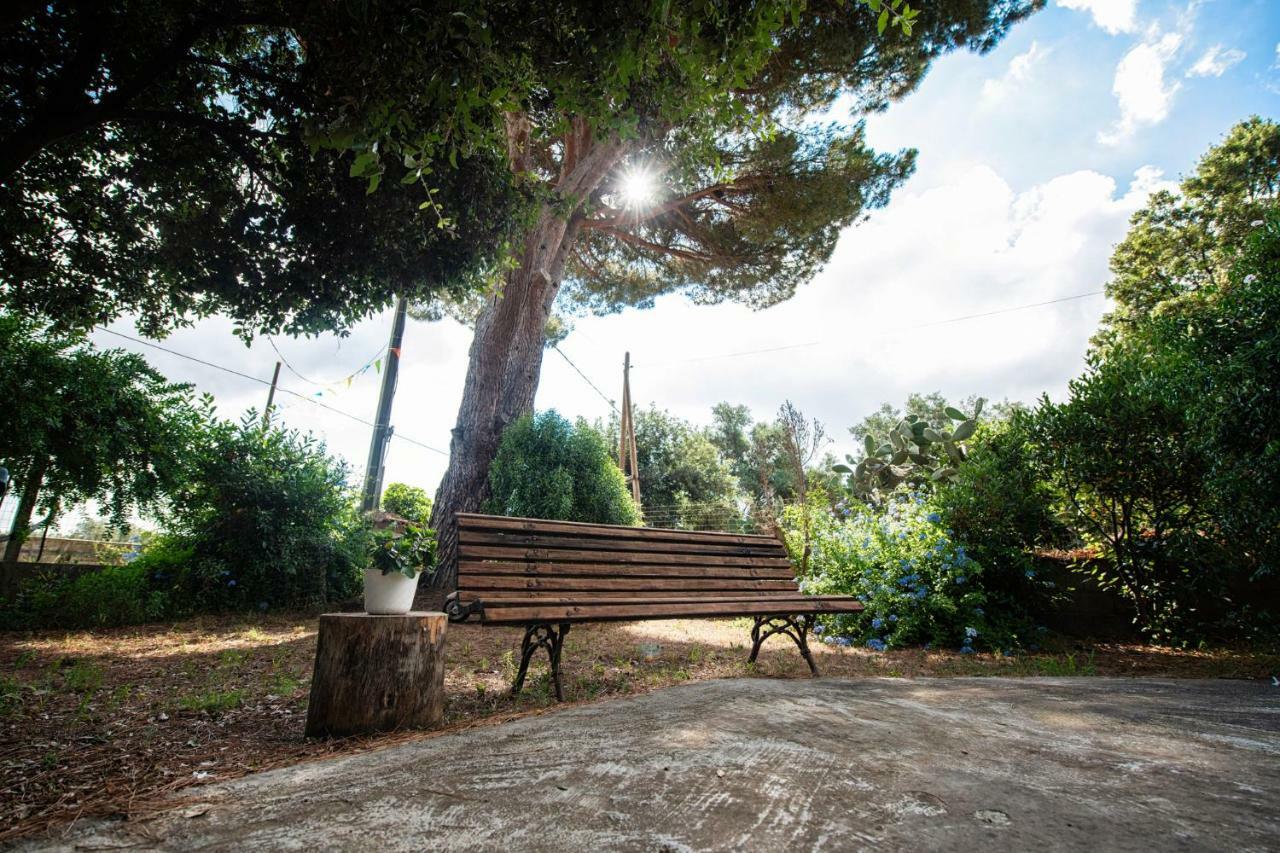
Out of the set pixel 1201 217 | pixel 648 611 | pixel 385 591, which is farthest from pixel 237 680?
pixel 1201 217

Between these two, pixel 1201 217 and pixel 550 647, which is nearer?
pixel 550 647

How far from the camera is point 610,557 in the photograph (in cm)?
368

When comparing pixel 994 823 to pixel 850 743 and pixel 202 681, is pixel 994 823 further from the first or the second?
pixel 202 681

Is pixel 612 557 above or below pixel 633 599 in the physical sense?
above

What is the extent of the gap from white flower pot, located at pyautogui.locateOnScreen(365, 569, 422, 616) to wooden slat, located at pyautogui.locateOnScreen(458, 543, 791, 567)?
1.05 feet

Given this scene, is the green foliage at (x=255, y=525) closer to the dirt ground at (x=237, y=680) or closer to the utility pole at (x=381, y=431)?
the dirt ground at (x=237, y=680)

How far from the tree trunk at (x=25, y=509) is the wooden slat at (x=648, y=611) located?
5.99 m

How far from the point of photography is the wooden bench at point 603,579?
114 inches

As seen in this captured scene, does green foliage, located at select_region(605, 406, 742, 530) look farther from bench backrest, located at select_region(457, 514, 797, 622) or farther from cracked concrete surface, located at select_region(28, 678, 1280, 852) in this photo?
cracked concrete surface, located at select_region(28, 678, 1280, 852)

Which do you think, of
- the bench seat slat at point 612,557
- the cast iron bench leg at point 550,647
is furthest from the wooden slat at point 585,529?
the cast iron bench leg at point 550,647

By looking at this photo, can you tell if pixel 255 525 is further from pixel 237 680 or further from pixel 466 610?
pixel 466 610

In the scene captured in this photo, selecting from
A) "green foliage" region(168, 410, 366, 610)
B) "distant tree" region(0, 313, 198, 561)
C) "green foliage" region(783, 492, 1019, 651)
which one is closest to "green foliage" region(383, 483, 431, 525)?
"green foliage" region(168, 410, 366, 610)

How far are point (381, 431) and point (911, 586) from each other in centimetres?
760

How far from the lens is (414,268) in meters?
4.11
